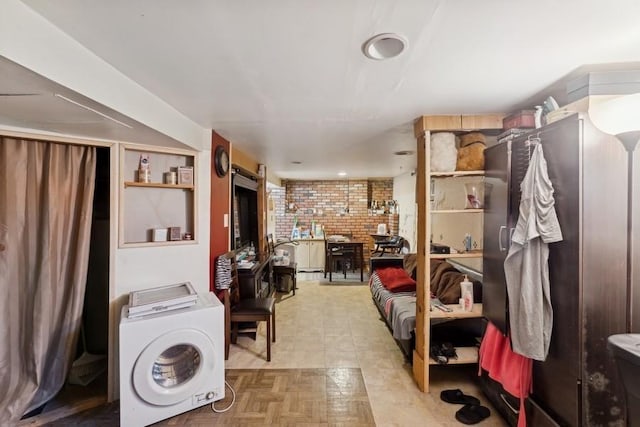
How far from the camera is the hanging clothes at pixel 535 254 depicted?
142cm

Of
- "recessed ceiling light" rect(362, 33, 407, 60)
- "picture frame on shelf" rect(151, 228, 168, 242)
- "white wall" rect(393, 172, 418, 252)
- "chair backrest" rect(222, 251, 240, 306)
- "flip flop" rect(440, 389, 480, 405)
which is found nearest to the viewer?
"recessed ceiling light" rect(362, 33, 407, 60)

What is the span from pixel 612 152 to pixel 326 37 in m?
A: 1.38

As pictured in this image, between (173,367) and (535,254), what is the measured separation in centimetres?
239

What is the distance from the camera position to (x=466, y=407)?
191 centimetres

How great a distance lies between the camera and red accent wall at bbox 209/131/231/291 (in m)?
2.51

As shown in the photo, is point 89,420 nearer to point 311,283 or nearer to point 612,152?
point 612,152

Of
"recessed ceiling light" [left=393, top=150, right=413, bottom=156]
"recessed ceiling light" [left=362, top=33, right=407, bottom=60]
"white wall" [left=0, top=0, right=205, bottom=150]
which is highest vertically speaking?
"recessed ceiling light" [left=393, top=150, right=413, bottom=156]

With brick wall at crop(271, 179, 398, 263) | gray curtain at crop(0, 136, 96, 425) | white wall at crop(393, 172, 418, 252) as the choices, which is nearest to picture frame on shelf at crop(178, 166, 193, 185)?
gray curtain at crop(0, 136, 96, 425)

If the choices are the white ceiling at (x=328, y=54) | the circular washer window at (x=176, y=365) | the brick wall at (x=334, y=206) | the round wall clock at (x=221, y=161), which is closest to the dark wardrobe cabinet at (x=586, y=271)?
the white ceiling at (x=328, y=54)

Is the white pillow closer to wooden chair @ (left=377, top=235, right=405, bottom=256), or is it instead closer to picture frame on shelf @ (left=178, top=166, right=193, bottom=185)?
picture frame on shelf @ (left=178, top=166, right=193, bottom=185)

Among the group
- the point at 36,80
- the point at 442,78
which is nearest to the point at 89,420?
the point at 36,80

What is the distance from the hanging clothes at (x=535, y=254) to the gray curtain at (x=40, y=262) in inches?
111

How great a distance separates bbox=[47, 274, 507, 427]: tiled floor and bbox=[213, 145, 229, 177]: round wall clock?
176cm

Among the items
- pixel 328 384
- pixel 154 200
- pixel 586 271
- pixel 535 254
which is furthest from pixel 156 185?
pixel 586 271
